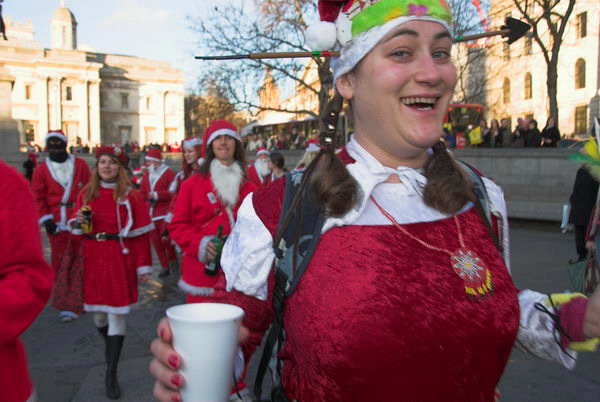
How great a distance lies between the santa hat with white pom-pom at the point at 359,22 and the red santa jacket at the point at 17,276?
3.71 ft

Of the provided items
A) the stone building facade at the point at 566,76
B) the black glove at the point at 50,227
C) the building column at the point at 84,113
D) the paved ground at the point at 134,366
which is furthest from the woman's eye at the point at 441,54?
the building column at the point at 84,113

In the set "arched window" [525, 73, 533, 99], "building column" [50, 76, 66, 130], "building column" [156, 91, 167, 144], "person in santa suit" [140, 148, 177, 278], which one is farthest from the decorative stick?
"building column" [156, 91, 167, 144]

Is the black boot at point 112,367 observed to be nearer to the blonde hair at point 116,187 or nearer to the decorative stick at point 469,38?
the blonde hair at point 116,187

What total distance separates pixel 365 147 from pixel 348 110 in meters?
0.21

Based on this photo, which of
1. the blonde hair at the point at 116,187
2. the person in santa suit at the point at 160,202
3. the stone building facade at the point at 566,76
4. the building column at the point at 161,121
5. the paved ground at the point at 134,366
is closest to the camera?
the paved ground at the point at 134,366

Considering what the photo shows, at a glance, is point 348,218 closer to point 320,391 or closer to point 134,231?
point 320,391

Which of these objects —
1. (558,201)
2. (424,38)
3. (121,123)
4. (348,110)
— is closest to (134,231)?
(348,110)

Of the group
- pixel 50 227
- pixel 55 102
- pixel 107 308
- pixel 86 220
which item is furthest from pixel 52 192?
pixel 55 102

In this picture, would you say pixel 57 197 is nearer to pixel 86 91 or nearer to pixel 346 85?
pixel 346 85

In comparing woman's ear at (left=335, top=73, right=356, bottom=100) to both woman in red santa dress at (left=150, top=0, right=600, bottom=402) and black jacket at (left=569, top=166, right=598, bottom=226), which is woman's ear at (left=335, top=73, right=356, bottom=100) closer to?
woman in red santa dress at (left=150, top=0, right=600, bottom=402)

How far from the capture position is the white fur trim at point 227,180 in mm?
4633

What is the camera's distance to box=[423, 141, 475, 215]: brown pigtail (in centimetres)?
165

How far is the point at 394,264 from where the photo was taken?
1.49 meters

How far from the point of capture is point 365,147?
176cm
